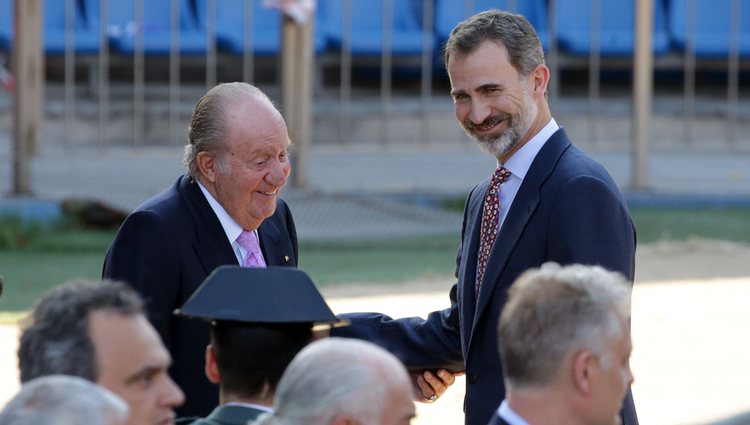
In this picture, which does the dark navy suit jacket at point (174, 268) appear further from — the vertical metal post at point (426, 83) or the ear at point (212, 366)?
the vertical metal post at point (426, 83)

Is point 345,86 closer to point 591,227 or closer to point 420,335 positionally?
point 420,335

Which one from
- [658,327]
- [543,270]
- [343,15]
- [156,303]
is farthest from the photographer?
[343,15]

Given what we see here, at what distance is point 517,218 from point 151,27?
46.3 ft

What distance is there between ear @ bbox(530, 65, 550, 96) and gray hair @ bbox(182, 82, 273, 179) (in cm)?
69

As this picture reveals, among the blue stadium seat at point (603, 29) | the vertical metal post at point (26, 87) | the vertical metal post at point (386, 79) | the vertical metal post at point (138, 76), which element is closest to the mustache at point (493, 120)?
the vertical metal post at point (26, 87)

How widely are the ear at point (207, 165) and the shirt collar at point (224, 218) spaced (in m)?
0.03

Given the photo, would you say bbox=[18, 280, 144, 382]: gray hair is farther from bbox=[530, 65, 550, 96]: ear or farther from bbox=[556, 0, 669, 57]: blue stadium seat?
bbox=[556, 0, 669, 57]: blue stadium seat

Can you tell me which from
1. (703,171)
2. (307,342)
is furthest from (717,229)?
(307,342)

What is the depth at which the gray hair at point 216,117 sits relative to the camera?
12.0 ft

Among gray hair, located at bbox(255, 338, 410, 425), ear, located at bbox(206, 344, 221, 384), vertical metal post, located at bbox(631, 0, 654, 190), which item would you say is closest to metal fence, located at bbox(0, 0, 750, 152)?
vertical metal post, located at bbox(631, 0, 654, 190)

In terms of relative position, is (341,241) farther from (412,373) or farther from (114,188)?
(412,373)

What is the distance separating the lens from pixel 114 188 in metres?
15.5

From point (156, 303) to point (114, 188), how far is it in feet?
40.2

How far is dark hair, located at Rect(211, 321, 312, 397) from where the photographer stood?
2.78 meters
